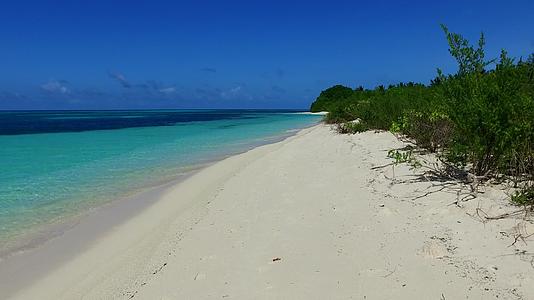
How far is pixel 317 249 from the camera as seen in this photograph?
14.8ft

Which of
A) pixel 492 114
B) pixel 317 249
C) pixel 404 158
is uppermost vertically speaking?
pixel 492 114

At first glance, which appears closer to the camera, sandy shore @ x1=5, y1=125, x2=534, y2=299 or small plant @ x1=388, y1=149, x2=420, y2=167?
sandy shore @ x1=5, y1=125, x2=534, y2=299

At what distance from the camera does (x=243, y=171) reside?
1077 cm

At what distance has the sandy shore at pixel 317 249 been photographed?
3580 millimetres

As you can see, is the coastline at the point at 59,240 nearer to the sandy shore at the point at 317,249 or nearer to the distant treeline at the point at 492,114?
the sandy shore at the point at 317,249

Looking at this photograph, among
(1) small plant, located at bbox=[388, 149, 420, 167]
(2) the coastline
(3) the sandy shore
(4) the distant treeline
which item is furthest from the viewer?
(1) small plant, located at bbox=[388, 149, 420, 167]

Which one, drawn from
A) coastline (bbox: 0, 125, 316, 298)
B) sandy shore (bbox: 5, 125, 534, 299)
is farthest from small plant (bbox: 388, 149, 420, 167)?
coastline (bbox: 0, 125, 316, 298)

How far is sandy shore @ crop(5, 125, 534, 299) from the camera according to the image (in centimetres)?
358

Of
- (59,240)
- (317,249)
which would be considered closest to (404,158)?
(317,249)

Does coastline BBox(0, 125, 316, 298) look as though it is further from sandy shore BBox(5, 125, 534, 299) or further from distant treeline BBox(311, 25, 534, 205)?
distant treeline BBox(311, 25, 534, 205)

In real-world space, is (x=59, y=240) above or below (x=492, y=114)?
below

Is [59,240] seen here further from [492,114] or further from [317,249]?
[492,114]

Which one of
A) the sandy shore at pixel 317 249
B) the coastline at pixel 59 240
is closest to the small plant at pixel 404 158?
the sandy shore at pixel 317 249

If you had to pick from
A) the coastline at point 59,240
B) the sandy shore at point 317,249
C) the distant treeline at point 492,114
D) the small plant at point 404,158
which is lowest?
the coastline at point 59,240
